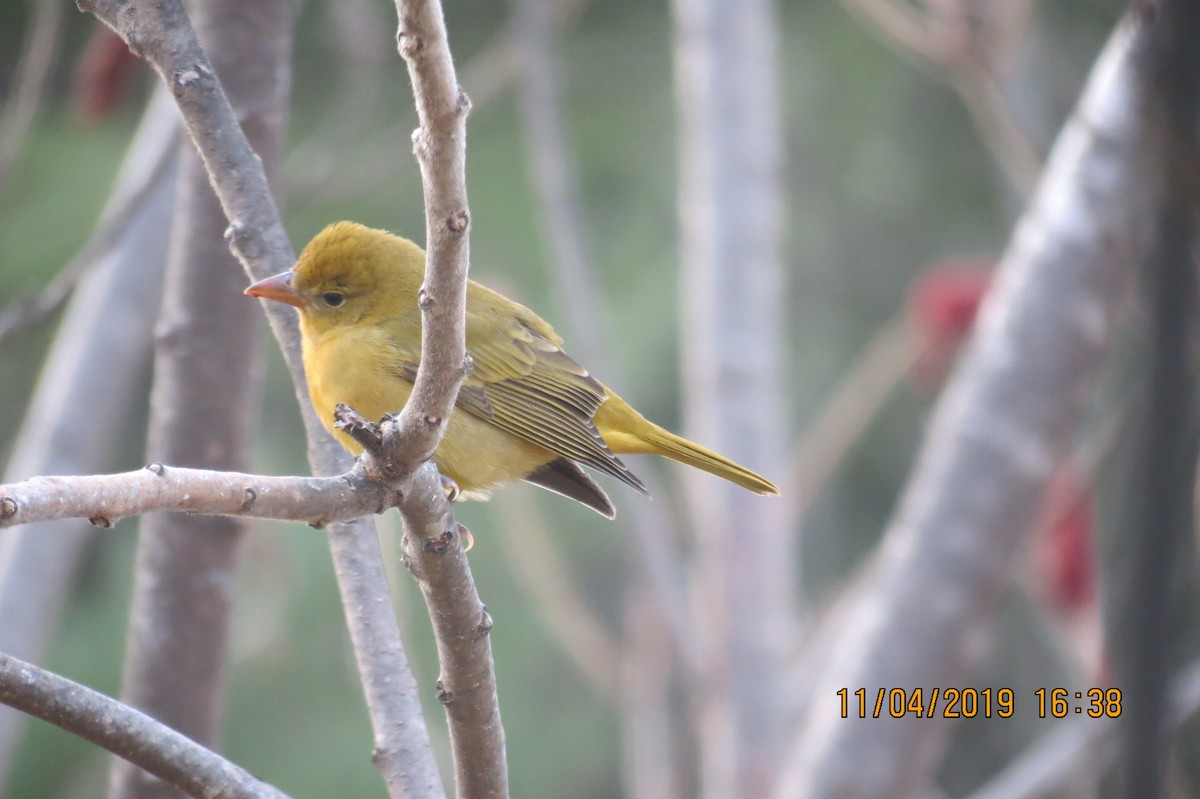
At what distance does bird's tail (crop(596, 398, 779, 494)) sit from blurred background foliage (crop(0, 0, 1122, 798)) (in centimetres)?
306

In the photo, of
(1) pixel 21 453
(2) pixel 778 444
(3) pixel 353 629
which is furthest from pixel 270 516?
(2) pixel 778 444

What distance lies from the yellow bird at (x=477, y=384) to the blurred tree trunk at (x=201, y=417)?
0.22 m

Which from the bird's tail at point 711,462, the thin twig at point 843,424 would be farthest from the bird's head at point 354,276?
the thin twig at point 843,424

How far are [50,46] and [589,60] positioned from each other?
5078 mm

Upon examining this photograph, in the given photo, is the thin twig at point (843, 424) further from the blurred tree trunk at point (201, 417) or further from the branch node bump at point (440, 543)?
the branch node bump at point (440, 543)

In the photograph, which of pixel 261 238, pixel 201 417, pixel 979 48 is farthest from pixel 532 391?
pixel 979 48

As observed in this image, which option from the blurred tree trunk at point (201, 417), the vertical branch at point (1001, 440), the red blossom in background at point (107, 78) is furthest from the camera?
the red blossom in background at point (107, 78)

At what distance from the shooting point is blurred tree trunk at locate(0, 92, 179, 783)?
332 cm

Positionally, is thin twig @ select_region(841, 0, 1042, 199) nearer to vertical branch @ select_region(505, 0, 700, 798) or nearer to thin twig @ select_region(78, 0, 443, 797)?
vertical branch @ select_region(505, 0, 700, 798)

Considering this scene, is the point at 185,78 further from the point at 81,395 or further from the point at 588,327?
the point at 588,327

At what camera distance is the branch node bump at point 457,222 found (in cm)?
138

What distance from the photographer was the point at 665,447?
10.5 feet

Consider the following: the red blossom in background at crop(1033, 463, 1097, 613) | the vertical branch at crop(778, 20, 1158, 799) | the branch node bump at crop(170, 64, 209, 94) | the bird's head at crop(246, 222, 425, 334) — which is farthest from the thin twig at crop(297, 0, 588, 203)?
the red blossom in background at crop(1033, 463, 1097, 613)

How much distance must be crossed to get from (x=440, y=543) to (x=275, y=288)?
3.19 feet
